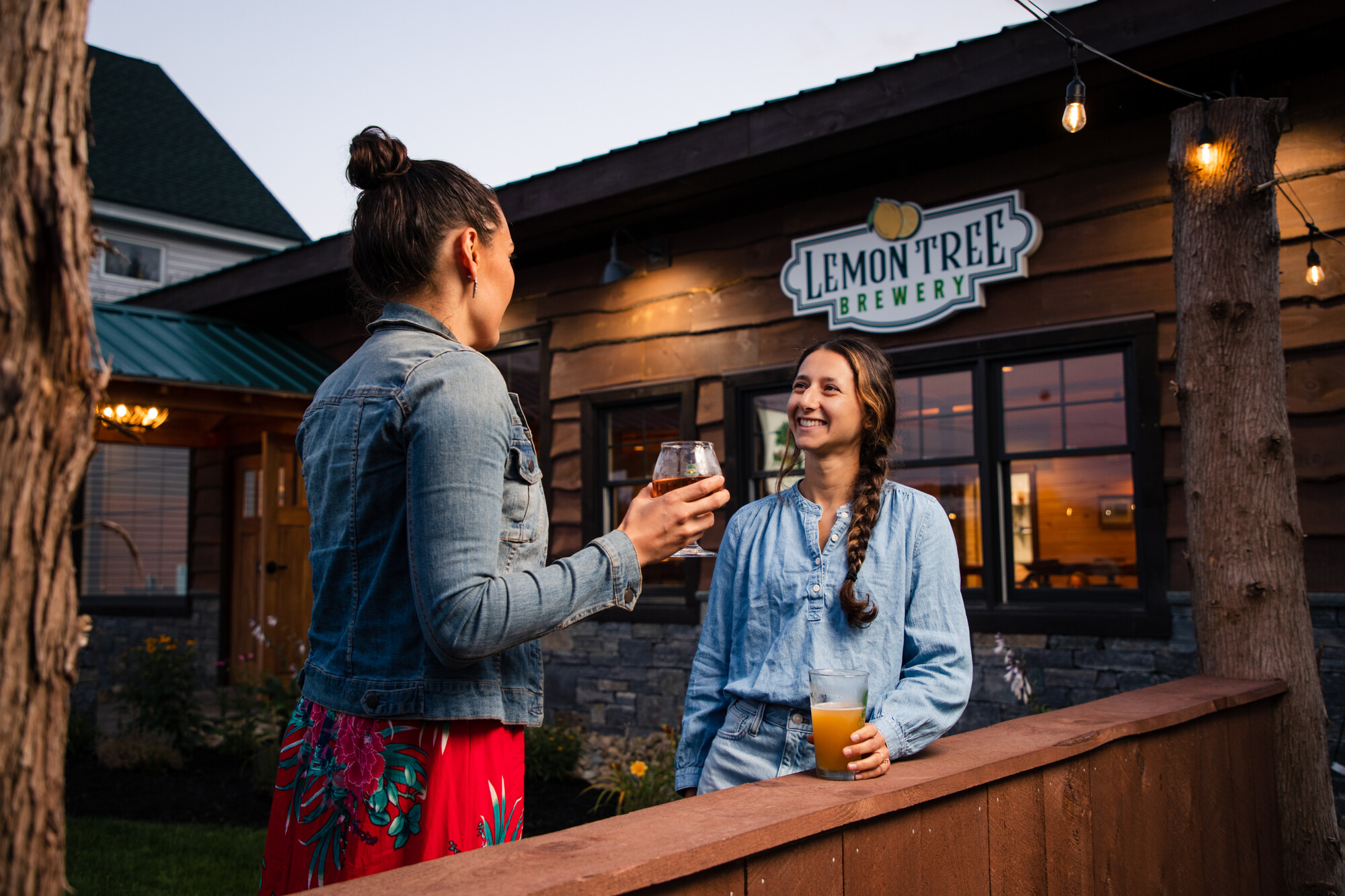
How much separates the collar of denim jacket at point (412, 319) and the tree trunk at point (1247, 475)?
2.57m

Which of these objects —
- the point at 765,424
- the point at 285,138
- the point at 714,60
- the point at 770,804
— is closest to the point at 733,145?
the point at 765,424

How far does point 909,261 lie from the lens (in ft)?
17.9

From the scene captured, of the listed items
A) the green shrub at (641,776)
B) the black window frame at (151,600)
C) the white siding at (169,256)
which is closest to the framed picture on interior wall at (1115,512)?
the green shrub at (641,776)

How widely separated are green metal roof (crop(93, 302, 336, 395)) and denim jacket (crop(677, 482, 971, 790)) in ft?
20.2

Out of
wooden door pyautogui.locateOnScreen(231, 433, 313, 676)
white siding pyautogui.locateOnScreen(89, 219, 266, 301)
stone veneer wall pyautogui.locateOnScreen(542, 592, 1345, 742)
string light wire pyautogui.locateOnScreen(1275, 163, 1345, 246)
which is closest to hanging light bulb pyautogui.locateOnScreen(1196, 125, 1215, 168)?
string light wire pyautogui.locateOnScreen(1275, 163, 1345, 246)

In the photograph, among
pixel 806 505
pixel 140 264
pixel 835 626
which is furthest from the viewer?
pixel 140 264

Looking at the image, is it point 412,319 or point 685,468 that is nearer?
point 412,319

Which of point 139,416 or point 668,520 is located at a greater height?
point 139,416

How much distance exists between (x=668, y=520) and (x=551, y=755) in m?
4.90

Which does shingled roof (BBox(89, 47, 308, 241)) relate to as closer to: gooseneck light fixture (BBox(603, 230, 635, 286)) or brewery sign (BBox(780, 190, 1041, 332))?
gooseneck light fixture (BBox(603, 230, 635, 286))

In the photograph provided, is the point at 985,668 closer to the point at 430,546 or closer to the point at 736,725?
the point at 736,725

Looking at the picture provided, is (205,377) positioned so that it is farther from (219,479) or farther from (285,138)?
(285,138)

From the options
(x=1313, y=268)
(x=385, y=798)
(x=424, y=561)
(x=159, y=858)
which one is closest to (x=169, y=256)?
(x=159, y=858)

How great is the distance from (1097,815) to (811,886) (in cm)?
103
